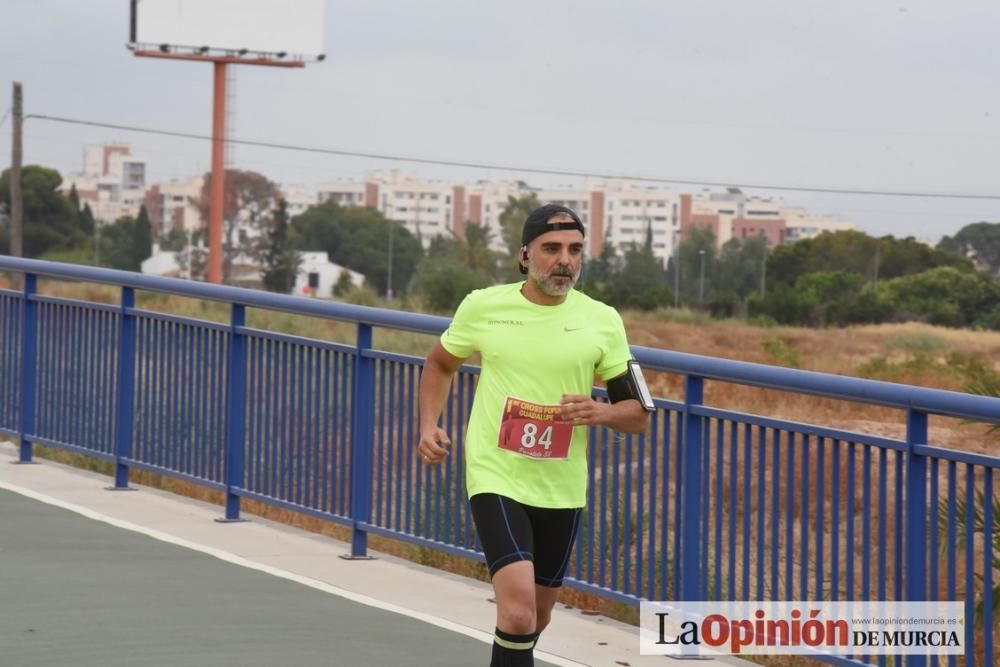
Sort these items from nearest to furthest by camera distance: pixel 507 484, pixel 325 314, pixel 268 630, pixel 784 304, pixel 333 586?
pixel 507 484 → pixel 268 630 → pixel 333 586 → pixel 325 314 → pixel 784 304

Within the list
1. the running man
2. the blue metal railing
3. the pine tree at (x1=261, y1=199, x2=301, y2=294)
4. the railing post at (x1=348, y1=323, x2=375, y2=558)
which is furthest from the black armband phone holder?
the pine tree at (x1=261, y1=199, x2=301, y2=294)

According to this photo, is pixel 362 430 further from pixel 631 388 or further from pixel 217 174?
pixel 217 174

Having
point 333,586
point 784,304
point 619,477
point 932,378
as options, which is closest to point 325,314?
point 333,586

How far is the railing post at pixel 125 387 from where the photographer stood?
10.8 metres

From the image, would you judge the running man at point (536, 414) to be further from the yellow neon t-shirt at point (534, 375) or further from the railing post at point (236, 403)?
the railing post at point (236, 403)

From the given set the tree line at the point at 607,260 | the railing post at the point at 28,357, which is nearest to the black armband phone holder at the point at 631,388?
the railing post at the point at 28,357

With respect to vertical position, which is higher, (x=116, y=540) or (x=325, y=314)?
(x=325, y=314)

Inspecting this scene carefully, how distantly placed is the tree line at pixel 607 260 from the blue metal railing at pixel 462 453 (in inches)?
2777

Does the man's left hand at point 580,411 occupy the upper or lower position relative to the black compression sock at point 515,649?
upper

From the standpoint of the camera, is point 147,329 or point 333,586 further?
point 147,329

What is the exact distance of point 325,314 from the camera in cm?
905

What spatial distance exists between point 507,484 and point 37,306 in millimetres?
6770

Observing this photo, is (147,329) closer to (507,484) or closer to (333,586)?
(333,586)

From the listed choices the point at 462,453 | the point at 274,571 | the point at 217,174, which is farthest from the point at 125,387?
the point at 217,174
